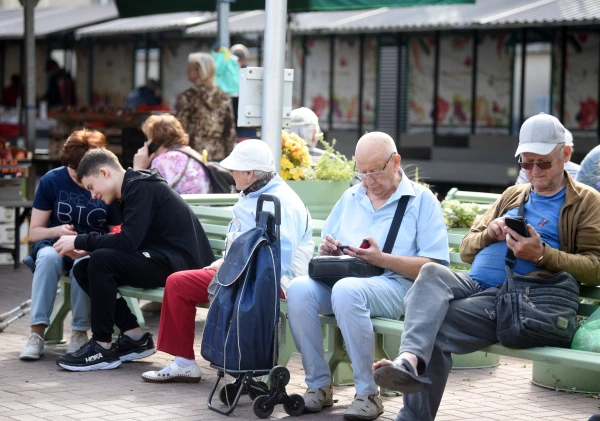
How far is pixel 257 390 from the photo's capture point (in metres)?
5.67

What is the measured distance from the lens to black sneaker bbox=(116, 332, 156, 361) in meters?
6.68

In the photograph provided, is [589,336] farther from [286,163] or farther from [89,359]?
[286,163]

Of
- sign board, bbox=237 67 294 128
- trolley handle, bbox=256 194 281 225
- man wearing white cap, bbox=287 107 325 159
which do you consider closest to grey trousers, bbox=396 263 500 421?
trolley handle, bbox=256 194 281 225

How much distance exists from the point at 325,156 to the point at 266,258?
276cm

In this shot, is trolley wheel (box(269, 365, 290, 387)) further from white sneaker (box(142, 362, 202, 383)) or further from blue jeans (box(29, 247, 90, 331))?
blue jeans (box(29, 247, 90, 331))

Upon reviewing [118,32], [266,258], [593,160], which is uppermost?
[118,32]

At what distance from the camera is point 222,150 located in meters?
10.4

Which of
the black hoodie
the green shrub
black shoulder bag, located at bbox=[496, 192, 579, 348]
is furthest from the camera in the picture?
the green shrub

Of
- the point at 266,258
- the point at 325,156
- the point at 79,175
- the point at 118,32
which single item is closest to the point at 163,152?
the point at 325,156

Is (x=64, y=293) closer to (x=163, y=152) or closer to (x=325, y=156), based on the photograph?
(x=163, y=152)

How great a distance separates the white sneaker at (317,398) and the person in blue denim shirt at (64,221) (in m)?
1.94

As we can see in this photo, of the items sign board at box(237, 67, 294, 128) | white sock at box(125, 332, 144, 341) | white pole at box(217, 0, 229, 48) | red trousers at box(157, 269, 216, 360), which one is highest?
white pole at box(217, 0, 229, 48)

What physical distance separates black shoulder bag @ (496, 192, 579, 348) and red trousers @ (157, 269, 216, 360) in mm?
1847

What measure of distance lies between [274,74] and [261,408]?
2.49m
